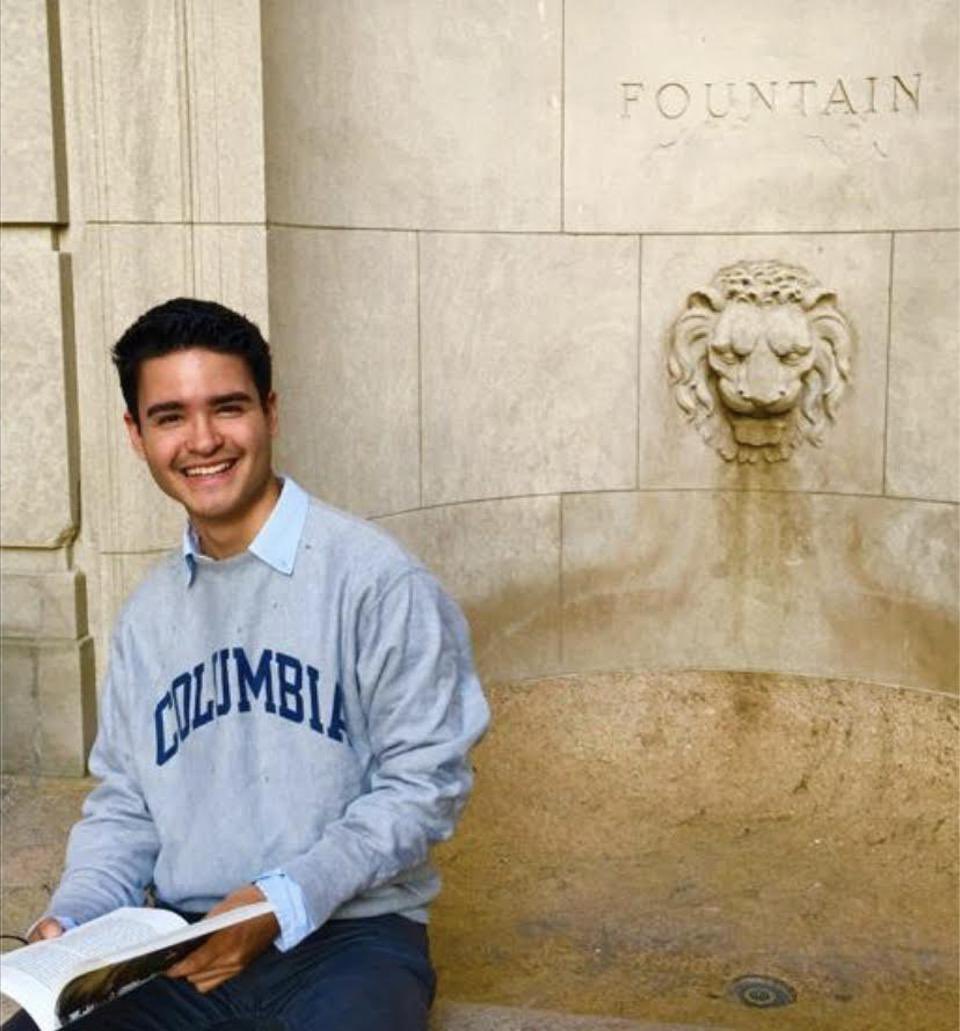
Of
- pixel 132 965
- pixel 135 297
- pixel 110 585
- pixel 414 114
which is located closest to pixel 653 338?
pixel 414 114

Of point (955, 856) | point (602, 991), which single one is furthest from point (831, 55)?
point (602, 991)

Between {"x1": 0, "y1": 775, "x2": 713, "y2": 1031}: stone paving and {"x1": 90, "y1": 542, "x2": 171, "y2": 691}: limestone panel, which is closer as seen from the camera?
{"x1": 0, "y1": 775, "x2": 713, "y2": 1031}: stone paving

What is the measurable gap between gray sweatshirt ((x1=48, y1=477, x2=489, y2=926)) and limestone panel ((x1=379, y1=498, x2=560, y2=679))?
2.61 m

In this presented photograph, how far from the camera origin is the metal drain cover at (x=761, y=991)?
3529 millimetres

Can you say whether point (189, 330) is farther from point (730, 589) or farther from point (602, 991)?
point (730, 589)

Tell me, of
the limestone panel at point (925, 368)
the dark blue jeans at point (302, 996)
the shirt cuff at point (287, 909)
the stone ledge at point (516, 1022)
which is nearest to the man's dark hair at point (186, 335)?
the shirt cuff at point (287, 909)

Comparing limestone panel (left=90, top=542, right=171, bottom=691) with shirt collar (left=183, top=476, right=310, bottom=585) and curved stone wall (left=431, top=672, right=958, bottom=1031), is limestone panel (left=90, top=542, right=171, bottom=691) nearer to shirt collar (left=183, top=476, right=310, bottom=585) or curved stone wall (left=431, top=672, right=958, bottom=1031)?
curved stone wall (left=431, top=672, right=958, bottom=1031)

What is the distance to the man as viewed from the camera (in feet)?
6.38

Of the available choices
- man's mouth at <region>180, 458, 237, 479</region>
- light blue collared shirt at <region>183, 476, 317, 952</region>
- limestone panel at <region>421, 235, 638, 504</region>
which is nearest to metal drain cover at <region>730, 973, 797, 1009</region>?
limestone panel at <region>421, 235, 638, 504</region>

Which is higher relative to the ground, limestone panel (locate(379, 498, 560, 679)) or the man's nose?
the man's nose

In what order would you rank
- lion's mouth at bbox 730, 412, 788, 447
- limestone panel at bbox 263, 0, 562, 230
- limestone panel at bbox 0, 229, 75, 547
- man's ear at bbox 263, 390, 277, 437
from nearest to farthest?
man's ear at bbox 263, 390, 277, 437 → limestone panel at bbox 0, 229, 75, 547 → limestone panel at bbox 263, 0, 562, 230 → lion's mouth at bbox 730, 412, 788, 447

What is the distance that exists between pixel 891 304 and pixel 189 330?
3218 mm

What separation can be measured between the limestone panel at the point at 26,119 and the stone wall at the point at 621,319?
598 millimetres

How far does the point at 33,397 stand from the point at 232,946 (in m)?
2.38
